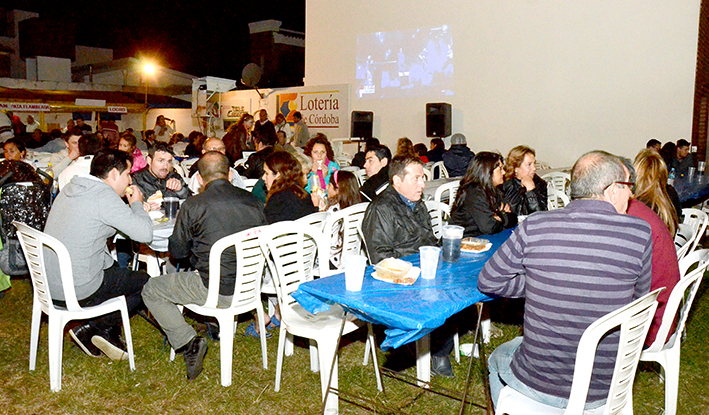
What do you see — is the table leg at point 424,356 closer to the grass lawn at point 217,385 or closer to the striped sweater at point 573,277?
the grass lawn at point 217,385

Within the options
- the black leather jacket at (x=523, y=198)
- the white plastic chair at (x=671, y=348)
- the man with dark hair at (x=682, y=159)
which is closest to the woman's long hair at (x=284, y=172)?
the black leather jacket at (x=523, y=198)

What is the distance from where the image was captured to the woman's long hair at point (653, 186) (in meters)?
3.15

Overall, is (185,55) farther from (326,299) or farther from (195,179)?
(326,299)

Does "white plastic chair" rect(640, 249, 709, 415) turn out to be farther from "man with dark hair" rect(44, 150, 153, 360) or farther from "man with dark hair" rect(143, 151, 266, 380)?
"man with dark hair" rect(44, 150, 153, 360)

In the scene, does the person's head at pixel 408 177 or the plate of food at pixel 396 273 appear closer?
the plate of food at pixel 396 273

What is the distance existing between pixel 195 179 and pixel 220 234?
2092 mm

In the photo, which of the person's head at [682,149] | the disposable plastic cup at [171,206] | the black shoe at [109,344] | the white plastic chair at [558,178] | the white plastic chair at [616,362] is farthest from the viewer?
the person's head at [682,149]

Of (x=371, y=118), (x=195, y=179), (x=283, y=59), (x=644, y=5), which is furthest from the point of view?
(x=283, y=59)

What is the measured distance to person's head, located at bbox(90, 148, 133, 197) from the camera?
3137 mm

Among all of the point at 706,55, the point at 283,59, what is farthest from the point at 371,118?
the point at 283,59

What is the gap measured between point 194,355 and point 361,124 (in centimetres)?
961

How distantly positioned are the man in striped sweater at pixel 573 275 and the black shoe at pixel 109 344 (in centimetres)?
253

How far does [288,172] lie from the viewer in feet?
12.6

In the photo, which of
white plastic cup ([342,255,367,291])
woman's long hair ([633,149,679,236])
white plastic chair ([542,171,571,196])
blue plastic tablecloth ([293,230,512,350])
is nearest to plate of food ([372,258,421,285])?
blue plastic tablecloth ([293,230,512,350])
